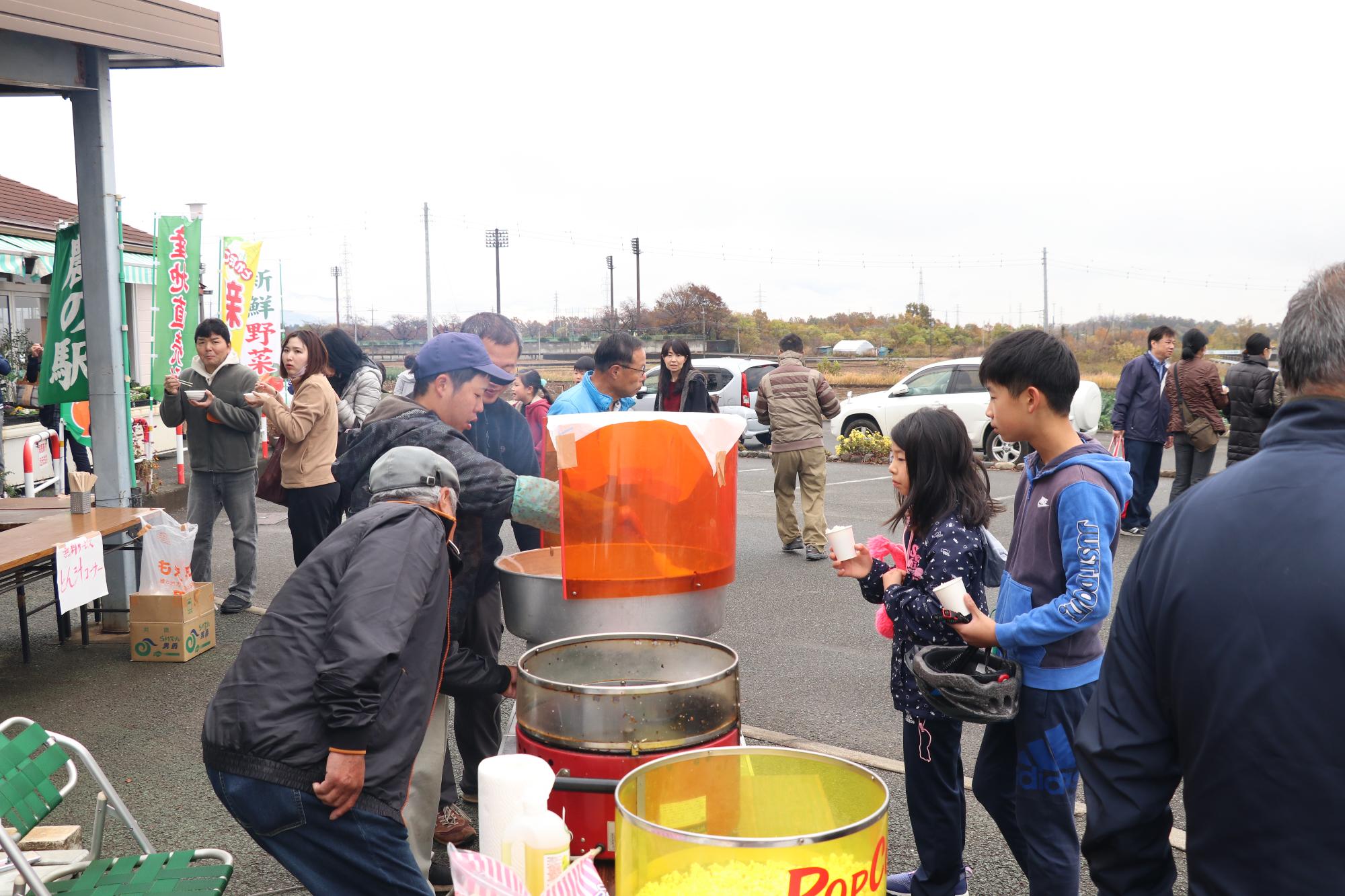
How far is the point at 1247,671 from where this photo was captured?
1441mm

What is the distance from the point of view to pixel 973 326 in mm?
52438

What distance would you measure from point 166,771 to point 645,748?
303 cm

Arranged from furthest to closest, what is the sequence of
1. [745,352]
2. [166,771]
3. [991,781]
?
[745,352], [166,771], [991,781]

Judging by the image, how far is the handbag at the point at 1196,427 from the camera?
31.8 feet

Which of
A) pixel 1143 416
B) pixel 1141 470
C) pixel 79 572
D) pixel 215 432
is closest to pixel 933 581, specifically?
pixel 79 572

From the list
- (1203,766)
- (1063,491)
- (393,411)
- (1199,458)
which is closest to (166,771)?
(393,411)

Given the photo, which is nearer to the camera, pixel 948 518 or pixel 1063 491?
pixel 1063 491

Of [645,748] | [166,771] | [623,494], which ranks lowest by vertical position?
[166,771]

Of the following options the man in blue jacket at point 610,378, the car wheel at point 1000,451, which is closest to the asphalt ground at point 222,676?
the man in blue jacket at point 610,378

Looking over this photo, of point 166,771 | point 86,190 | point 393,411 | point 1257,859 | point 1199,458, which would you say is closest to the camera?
point 1257,859

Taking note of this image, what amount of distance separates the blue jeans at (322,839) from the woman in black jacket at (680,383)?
5610mm

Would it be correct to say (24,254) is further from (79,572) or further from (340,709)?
(340,709)

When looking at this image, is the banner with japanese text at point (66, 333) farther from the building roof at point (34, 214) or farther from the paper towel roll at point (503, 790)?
the building roof at point (34, 214)

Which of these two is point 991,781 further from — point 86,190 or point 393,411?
point 86,190
